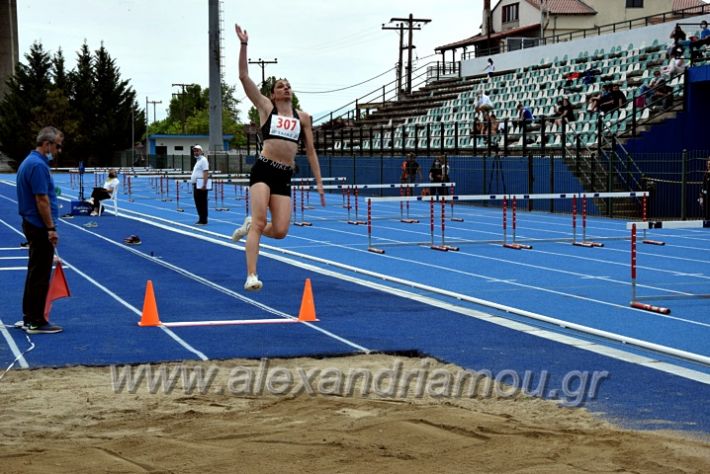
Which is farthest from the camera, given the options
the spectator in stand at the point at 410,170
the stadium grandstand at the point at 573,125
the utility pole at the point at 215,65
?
Answer: the utility pole at the point at 215,65

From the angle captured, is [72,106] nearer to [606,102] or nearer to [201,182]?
[606,102]

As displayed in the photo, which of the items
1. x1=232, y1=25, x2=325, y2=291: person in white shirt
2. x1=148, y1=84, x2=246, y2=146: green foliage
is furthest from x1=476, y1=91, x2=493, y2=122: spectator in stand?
x1=148, y1=84, x2=246, y2=146: green foliage

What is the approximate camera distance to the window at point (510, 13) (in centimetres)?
8225

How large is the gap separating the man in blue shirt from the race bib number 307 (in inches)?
79.0

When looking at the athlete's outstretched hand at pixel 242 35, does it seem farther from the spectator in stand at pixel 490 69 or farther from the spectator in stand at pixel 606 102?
the spectator in stand at pixel 490 69

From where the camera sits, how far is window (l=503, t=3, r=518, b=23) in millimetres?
82250

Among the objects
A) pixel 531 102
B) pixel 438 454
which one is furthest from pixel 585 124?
pixel 438 454

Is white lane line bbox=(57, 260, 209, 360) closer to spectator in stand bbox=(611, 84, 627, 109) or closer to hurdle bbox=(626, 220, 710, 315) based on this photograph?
hurdle bbox=(626, 220, 710, 315)

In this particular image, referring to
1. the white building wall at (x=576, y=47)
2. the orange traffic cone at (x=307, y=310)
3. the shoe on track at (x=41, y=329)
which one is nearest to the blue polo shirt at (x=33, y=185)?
the shoe on track at (x=41, y=329)

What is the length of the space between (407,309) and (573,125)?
2481 cm

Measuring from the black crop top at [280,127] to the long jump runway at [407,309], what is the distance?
176 centimetres

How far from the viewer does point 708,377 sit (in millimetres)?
7863

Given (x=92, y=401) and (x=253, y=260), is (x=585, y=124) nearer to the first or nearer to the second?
(x=253, y=260)

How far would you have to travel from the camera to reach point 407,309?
11453 mm
